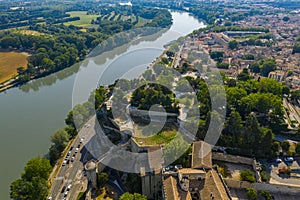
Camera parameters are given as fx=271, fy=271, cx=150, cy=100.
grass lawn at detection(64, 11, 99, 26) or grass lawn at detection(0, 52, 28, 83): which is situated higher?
grass lawn at detection(0, 52, 28, 83)

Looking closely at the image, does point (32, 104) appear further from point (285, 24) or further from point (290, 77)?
point (285, 24)

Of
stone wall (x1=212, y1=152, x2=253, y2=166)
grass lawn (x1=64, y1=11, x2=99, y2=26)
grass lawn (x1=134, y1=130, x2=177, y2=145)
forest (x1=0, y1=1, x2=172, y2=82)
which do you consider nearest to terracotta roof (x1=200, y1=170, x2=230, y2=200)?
stone wall (x1=212, y1=152, x2=253, y2=166)

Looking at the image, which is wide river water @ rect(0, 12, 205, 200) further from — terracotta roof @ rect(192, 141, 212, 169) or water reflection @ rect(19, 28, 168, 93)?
terracotta roof @ rect(192, 141, 212, 169)

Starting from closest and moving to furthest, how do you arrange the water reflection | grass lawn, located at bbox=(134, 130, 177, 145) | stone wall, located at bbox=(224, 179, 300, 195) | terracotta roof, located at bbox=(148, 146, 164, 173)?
1. terracotta roof, located at bbox=(148, 146, 164, 173)
2. stone wall, located at bbox=(224, 179, 300, 195)
3. grass lawn, located at bbox=(134, 130, 177, 145)
4. the water reflection

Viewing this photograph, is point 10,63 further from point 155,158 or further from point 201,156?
point 201,156

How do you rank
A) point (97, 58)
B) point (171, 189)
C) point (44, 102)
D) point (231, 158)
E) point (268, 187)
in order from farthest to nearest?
point (97, 58), point (44, 102), point (231, 158), point (268, 187), point (171, 189)

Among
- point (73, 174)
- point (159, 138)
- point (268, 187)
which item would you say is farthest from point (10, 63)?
point (268, 187)
